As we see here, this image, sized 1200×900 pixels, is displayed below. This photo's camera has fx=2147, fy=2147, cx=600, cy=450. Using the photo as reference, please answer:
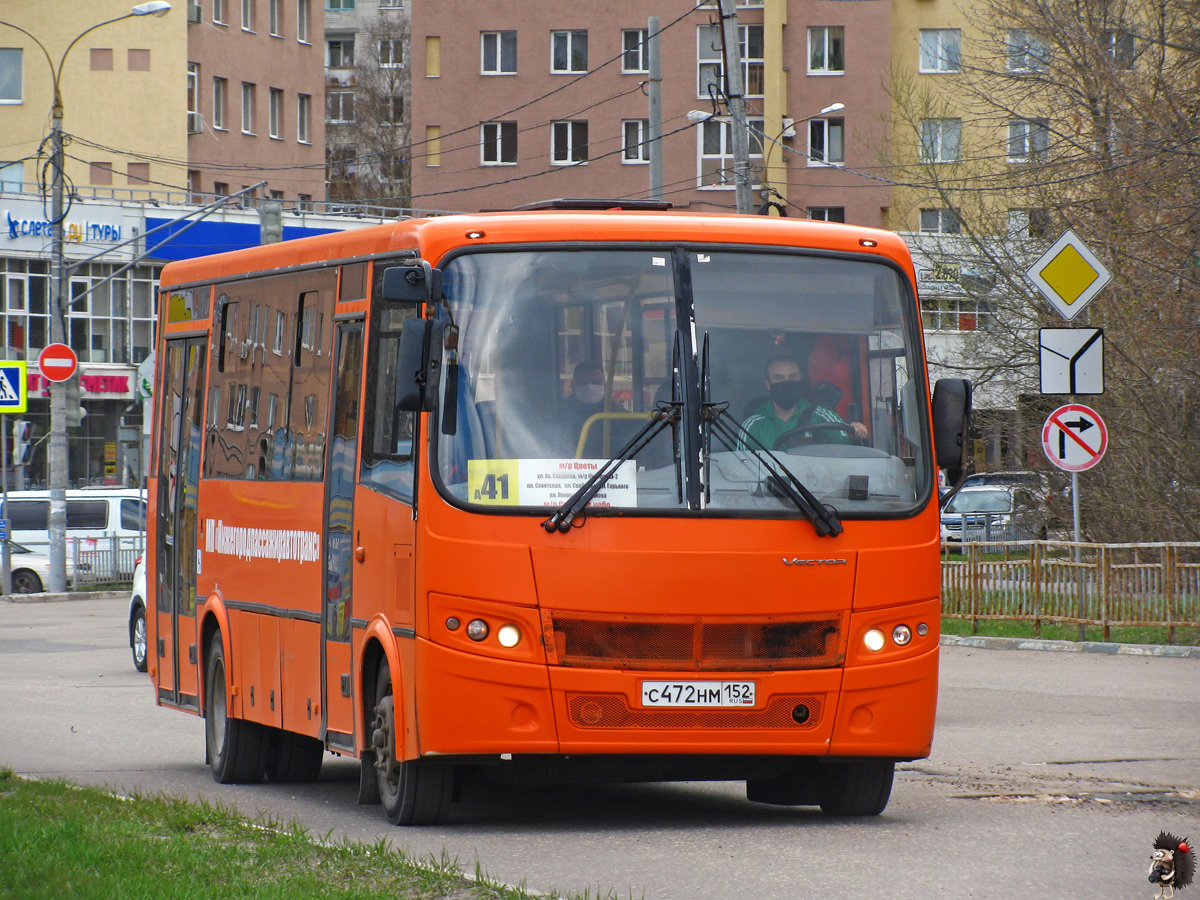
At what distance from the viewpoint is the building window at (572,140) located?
7131cm

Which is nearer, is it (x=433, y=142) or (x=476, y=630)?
(x=476, y=630)

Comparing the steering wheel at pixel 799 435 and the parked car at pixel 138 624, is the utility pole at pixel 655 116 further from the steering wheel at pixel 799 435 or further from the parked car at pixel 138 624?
the steering wheel at pixel 799 435

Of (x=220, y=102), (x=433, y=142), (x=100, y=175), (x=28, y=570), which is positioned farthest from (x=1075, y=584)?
(x=433, y=142)

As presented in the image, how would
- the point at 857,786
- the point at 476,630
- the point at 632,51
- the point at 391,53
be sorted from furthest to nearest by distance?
the point at 391,53 → the point at 632,51 → the point at 857,786 → the point at 476,630

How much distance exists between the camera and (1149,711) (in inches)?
607

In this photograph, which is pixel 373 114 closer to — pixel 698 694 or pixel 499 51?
pixel 499 51

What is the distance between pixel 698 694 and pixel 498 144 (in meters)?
64.4

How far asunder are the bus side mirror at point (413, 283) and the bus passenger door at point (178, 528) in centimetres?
401

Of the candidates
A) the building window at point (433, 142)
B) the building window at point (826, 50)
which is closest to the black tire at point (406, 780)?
the building window at point (826, 50)

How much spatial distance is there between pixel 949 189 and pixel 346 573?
24.6 meters

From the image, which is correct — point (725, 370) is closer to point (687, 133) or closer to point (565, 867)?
point (565, 867)

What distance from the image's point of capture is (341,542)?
10.4 m

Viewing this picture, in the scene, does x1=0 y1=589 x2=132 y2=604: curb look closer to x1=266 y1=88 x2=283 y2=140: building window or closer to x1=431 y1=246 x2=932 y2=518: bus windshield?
x1=431 y1=246 x2=932 y2=518: bus windshield

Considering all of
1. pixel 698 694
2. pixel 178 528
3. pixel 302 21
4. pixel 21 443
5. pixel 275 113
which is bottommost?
pixel 21 443
